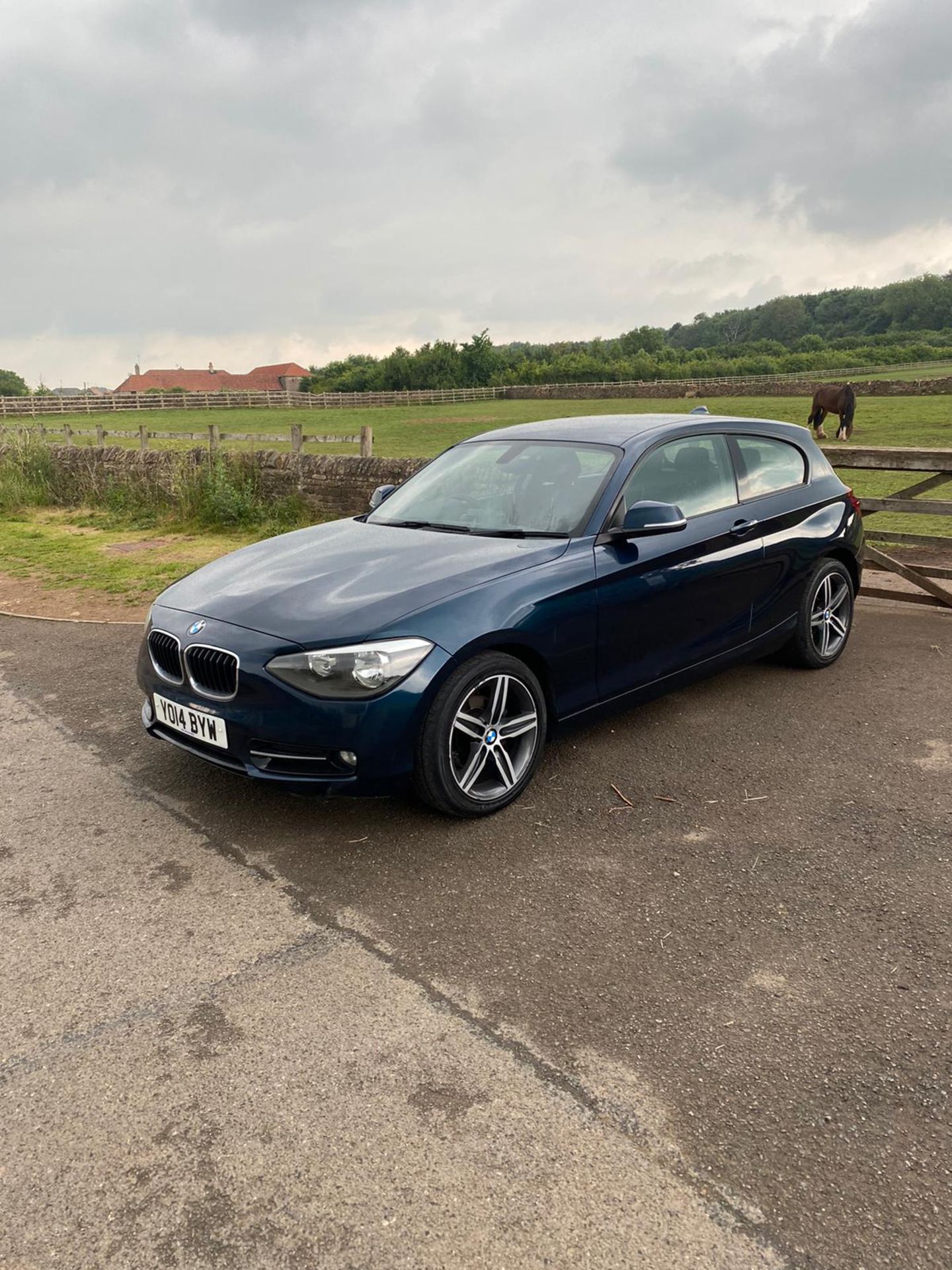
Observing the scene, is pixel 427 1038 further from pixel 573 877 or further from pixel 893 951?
pixel 893 951

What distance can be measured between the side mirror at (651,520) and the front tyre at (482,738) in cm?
87

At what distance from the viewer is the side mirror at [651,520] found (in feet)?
14.0

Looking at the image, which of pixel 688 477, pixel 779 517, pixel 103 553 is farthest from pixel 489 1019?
pixel 103 553

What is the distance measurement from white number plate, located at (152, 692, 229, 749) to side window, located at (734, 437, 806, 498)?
315cm

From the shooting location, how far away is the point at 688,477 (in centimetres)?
497

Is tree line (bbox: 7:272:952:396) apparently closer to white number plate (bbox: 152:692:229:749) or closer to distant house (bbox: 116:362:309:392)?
distant house (bbox: 116:362:309:392)

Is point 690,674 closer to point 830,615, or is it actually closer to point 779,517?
point 779,517

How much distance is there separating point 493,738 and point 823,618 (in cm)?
297

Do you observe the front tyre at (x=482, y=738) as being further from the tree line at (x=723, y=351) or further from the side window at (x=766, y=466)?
the tree line at (x=723, y=351)

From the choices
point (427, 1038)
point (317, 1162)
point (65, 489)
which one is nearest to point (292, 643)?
point (427, 1038)

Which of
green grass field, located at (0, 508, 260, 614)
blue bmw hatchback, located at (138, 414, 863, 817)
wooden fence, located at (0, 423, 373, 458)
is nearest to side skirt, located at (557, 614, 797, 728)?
blue bmw hatchback, located at (138, 414, 863, 817)

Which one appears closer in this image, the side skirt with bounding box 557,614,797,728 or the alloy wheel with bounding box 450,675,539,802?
the alloy wheel with bounding box 450,675,539,802

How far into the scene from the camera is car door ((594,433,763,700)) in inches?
172

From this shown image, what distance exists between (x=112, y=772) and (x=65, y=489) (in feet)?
39.1
